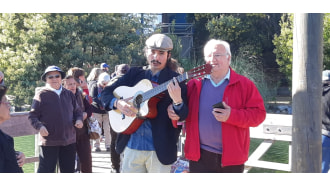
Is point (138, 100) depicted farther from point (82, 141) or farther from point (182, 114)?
point (82, 141)

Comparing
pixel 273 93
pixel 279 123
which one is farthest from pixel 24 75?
pixel 279 123

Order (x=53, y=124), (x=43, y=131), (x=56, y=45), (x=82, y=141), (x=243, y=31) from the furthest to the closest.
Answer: (x=243, y=31) → (x=56, y=45) → (x=82, y=141) → (x=53, y=124) → (x=43, y=131)

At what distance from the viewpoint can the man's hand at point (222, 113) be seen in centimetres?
307

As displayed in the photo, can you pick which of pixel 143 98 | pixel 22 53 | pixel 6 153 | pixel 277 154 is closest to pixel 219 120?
pixel 143 98

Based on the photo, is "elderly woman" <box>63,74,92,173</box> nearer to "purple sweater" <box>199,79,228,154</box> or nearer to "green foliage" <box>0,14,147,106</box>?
"purple sweater" <box>199,79,228,154</box>

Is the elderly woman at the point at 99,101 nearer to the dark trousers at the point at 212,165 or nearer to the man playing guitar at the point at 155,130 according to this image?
the man playing guitar at the point at 155,130

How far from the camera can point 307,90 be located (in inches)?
134

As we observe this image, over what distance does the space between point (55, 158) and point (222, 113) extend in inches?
95.8

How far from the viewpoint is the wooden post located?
133 inches

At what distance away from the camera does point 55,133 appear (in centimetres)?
466

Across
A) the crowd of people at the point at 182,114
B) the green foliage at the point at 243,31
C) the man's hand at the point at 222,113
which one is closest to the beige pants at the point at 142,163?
the crowd of people at the point at 182,114

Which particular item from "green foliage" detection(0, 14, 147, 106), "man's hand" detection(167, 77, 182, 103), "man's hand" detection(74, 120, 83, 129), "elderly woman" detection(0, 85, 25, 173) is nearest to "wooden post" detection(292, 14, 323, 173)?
"man's hand" detection(167, 77, 182, 103)

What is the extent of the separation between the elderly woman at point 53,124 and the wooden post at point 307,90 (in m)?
2.55

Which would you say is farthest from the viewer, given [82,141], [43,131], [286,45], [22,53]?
[286,45]
